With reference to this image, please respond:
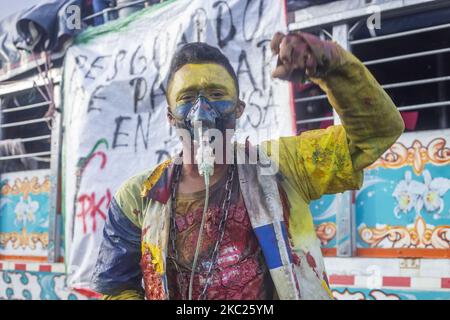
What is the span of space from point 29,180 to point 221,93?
71.0 inches

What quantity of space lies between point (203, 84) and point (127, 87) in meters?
1.16

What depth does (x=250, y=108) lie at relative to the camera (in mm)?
2594

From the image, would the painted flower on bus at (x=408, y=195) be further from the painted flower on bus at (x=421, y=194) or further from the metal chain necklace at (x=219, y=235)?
the metal chain necklace at (x=219, y=235)

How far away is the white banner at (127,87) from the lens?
8.81 ft

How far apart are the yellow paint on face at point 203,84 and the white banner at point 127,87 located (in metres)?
0.66

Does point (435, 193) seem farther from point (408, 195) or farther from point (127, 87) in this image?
point (127, 87)

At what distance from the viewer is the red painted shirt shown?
178 centimetres

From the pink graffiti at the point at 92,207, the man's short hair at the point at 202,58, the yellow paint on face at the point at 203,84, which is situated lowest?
the pink graffiti at the point at 92,207

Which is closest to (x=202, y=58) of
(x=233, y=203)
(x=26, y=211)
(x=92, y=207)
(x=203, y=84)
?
(x=203, y=84)

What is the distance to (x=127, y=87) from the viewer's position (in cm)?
298

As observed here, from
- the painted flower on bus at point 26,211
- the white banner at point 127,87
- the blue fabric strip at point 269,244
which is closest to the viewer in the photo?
the blue fabric strip at point 269,244

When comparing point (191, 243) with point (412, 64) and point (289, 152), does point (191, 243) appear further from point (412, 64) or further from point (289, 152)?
point (412, 64)

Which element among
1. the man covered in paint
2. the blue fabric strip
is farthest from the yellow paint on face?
the blue fabric strip

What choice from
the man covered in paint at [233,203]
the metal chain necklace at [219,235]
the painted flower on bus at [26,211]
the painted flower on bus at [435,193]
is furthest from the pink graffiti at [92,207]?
the painted flower on bus at [435,193]
